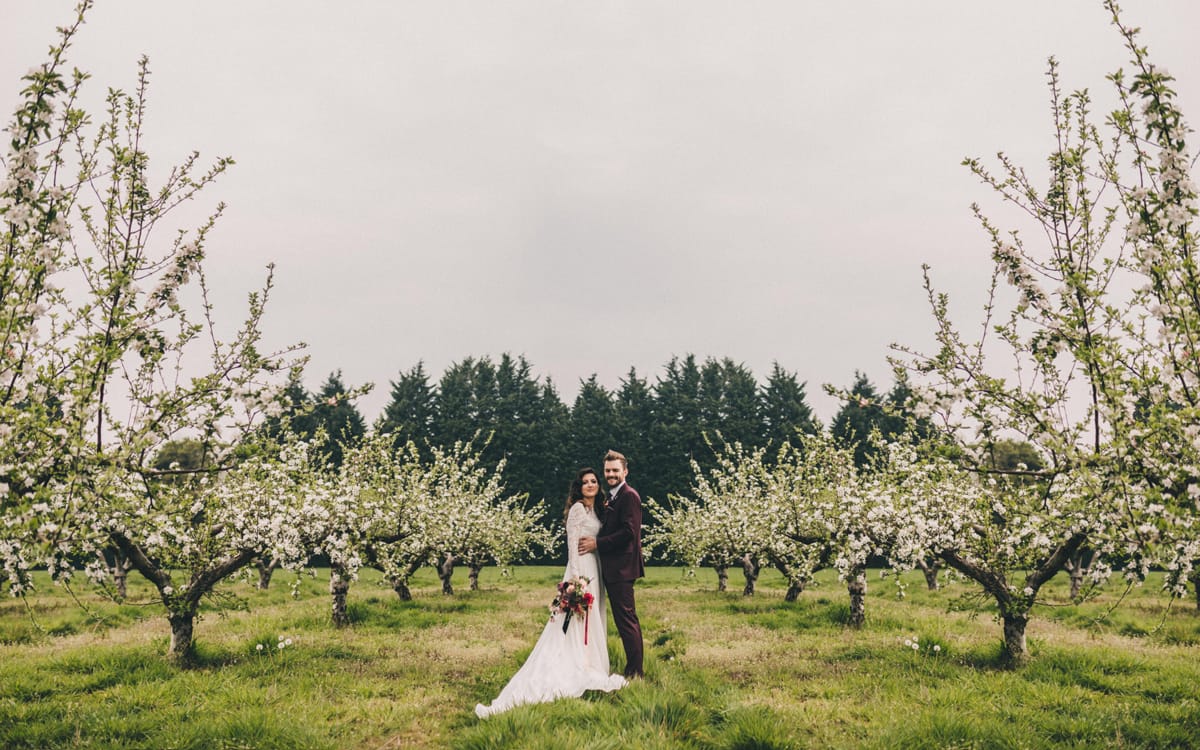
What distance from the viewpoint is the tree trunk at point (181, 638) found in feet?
32.5

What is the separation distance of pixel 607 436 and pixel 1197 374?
177 feet

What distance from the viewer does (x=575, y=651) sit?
29.8ft

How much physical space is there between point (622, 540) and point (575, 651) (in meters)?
1.61

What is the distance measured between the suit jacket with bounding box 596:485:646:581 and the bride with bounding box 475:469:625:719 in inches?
10.4

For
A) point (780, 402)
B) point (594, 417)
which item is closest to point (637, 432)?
point (594, 417)

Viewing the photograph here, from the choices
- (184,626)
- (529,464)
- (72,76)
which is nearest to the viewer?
(72,76)

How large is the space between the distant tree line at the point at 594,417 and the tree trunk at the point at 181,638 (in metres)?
42.2

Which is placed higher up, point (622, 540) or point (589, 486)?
point (589, 486)

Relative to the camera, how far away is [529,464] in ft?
187

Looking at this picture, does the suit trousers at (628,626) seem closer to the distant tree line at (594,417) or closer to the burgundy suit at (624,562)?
the burgundy suit at (624,562)

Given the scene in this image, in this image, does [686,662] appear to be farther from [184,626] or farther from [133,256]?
[133,256]

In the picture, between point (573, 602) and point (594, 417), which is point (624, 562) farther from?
point (594, 417)

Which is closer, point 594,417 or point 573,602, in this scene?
point 573,602

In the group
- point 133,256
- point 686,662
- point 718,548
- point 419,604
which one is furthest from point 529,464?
point 133,256
